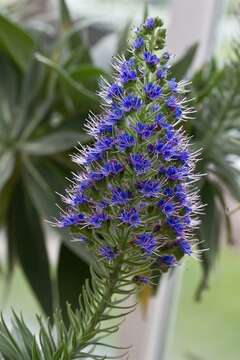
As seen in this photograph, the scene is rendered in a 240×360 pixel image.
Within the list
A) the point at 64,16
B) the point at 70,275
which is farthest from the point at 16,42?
the point at 70,275

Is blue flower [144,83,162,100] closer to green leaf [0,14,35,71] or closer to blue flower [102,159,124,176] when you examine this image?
blue flower [102,159,124,176]

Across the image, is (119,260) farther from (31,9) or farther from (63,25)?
(31,9)

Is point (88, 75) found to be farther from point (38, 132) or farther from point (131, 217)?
point (131, 217)

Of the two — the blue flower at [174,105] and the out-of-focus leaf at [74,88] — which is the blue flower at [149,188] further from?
the out-of-focus leaf at [74,88]

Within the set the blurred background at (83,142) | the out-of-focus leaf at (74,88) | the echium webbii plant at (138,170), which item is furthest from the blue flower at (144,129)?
the out-of-focus leaf at (74,88)

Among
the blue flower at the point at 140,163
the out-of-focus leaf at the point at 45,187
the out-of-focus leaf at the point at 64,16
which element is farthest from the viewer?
the out-of-focus leaf at the point at 64,16
